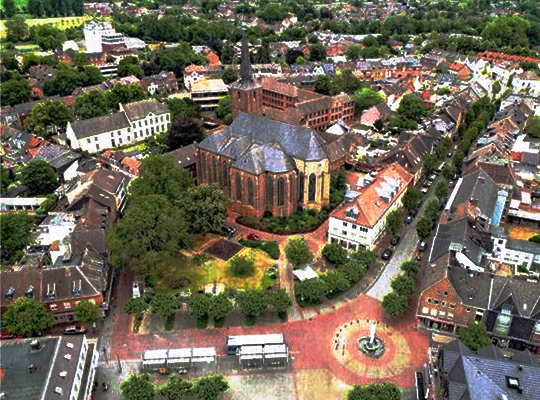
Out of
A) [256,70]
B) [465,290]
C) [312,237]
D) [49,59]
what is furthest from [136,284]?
[49,59]

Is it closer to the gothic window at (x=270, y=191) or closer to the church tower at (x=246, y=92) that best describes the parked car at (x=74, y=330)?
the gothic window at (x=270, y=191)

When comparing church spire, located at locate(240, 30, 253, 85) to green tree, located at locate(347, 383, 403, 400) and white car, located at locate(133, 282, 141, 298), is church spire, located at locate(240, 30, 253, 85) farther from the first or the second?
green tree, located at locate(347, 383, 403, 400)

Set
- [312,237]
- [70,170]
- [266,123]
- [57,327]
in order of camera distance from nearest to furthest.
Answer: [57,327] → [312,237] → [266,123] → [70,170]

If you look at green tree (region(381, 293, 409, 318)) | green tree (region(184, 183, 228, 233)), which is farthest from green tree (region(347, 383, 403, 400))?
green tree (region(184, 183, 228, 233))

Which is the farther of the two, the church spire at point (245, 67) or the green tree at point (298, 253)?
the church spire at point (245, 67)

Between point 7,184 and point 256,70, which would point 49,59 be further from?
point 7,184

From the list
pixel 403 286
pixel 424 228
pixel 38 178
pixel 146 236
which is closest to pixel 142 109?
pixel 38 178

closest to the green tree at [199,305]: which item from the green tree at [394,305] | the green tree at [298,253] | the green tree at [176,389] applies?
the green tree at [176,389]
